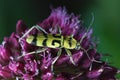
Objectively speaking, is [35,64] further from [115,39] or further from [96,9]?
[96,9]

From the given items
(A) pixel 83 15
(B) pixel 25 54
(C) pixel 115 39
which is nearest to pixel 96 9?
(A) pixel 83 15

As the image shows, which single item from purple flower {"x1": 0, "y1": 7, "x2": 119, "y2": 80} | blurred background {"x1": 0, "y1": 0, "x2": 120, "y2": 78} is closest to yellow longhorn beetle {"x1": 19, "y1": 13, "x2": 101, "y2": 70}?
purple flower {"x1": 0, "y1": 7, "x2": 119, "y2": 80}

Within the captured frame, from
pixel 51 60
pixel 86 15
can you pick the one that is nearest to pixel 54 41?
pixel 51 60

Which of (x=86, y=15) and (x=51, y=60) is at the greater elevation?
(x=86, y=15)

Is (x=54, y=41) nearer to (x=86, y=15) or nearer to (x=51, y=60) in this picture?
(x=51, y=60)

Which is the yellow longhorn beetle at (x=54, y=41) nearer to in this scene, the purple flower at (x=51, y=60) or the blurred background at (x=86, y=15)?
the purple flower at (x=51, y=60)

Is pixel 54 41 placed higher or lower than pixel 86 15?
lower

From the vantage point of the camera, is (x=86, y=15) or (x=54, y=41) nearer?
(x=54, y=41)
